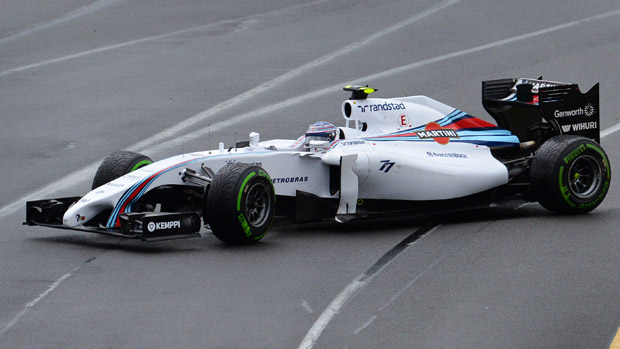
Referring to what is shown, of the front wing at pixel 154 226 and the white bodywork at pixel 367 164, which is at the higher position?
the white bodywork at pixel 367 164

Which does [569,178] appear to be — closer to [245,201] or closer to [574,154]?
[574,154]

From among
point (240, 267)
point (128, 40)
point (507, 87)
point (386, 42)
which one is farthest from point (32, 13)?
point (240, 267)

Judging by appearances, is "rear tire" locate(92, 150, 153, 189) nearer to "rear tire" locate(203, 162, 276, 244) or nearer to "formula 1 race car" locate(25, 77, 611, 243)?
"formula 1 race car" locate(25, 77, 611, 243)

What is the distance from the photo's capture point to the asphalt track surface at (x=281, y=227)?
27.2 feet

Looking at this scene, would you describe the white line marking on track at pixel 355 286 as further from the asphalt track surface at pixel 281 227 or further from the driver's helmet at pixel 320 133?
the driver's helmet at pixel 320 133

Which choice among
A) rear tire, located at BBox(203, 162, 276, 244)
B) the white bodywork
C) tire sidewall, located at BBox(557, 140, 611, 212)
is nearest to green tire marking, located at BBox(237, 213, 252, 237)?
rear tire, located at BBox(203, 162, 276, 244)

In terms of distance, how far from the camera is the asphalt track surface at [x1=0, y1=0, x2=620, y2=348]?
8.28m

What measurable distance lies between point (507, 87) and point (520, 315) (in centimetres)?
621

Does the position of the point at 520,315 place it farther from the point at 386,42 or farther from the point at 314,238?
the point at 386,42

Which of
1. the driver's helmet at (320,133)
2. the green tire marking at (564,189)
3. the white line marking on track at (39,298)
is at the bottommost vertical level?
the white line marking on track at (39,298)

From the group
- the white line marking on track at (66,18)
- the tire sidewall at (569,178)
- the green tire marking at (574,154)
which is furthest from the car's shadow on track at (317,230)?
the white line marking on track at (66,18)

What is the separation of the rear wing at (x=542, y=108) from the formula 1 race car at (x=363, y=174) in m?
0.02

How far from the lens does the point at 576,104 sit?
1360cm

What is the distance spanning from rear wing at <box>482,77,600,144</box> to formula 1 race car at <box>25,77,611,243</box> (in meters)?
0.02
